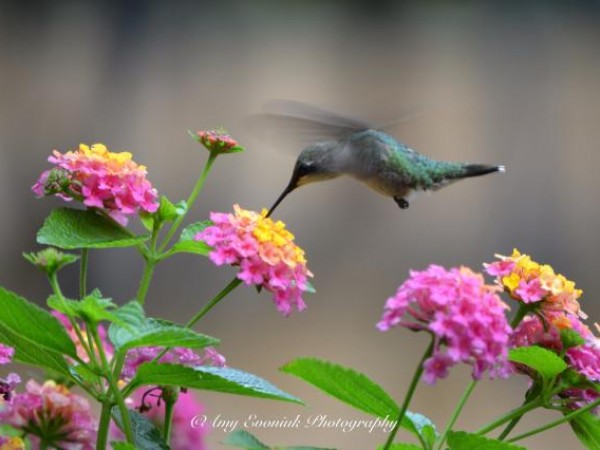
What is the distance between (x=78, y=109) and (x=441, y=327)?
11.1ft

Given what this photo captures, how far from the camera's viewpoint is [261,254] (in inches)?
40.0

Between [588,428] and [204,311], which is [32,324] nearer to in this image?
[204,311]

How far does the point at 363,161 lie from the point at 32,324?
0.75 meters

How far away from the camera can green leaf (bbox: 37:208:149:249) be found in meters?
1.02

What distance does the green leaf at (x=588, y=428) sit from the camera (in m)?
→ 1.09

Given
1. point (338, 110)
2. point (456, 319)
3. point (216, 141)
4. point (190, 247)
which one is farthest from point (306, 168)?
→ point (338, 110)

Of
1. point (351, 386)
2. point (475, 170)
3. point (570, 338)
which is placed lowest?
point (351, 386)

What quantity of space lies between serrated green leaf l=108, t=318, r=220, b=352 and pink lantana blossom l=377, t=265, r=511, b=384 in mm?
159

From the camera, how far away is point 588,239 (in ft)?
13.6

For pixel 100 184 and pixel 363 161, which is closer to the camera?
pixel 100 184

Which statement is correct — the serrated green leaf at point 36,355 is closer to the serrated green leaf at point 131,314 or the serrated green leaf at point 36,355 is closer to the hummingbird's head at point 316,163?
the serrated green leaf at point 131,314

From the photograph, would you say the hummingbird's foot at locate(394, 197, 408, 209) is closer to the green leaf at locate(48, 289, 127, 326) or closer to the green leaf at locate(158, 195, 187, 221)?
the green leaf at locate(158, 195, 187, 221)

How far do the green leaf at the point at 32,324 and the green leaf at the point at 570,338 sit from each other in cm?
50

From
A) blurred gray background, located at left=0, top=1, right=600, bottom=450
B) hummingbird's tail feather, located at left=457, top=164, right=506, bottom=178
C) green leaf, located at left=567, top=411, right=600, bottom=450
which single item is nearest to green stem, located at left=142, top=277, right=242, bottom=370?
green leaf, located at left=567, top=411, right=600, bottom=450
